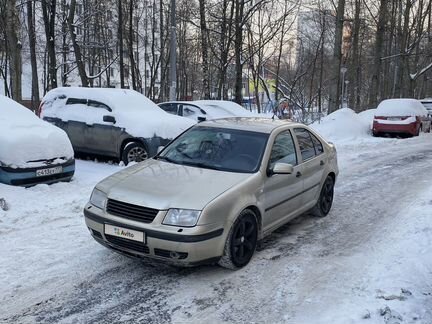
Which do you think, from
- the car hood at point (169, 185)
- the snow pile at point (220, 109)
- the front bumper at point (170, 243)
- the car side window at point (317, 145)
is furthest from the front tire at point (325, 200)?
the snow pile at point (220, 109)

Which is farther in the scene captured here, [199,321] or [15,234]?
[15,234]

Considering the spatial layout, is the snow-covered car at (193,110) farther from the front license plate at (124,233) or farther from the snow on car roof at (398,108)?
the front license plate at (124,233)

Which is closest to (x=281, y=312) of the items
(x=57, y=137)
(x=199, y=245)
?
(x=199, y=245)

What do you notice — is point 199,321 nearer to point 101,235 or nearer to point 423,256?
point 101,235

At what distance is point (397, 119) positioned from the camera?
18.9 m

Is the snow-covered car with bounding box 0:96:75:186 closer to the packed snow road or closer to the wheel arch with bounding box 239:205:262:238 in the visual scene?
the packed snow road

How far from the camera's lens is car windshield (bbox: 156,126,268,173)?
5187 mm

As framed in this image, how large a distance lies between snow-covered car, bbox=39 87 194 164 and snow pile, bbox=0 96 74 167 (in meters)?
1.93

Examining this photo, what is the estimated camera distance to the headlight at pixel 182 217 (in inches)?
165

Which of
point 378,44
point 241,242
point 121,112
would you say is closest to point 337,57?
point 378,44

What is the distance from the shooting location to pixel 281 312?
3.95 meters

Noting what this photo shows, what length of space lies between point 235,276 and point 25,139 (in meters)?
4.89

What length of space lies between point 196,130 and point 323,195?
7.43ft

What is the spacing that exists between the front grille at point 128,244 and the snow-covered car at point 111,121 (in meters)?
5.62
